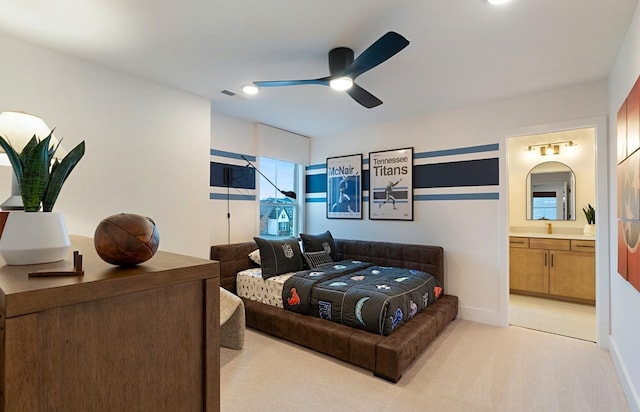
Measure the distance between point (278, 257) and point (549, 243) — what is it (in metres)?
3.78

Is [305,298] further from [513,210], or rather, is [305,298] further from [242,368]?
[513,210]

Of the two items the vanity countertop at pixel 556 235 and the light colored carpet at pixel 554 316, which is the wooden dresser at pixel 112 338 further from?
the vanity countertop at pixel 556 235

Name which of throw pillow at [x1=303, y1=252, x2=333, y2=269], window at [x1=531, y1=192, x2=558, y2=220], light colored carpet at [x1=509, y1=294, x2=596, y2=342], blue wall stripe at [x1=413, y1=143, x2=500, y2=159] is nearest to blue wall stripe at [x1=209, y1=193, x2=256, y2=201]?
throw pillow at [x1=303, y1=252, x2=333, y2=269]

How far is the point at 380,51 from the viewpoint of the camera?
75.4 inches

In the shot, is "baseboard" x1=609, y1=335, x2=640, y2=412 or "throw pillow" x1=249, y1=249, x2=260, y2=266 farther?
"throw pillow" x1=249, y1=249, x2=260, y2=266

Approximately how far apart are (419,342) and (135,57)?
332cm

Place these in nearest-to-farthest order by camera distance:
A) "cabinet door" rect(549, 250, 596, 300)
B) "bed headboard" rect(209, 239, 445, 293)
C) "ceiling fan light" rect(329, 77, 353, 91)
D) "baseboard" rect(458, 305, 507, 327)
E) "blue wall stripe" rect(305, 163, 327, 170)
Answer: "ceiling fan light" rect(329, 77, 353, 91) → "baseboard" rect(458, 305, 507, 327) → "bed headboard" rect(209, 239, 445, 293) → "cabinet door" rect(549, 250, 596, 300) → "blue wall stripe" rect(305, 163, 327, 170)

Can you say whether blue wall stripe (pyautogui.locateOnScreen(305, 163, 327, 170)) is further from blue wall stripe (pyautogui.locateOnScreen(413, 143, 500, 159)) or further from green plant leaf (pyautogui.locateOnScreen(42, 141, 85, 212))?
green plant leaf (pyautogui.locateOnScreen(42, 141, 85, 212))

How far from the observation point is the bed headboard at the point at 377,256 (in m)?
3.67

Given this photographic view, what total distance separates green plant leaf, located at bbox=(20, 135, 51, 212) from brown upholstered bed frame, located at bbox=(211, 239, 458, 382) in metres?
2.24

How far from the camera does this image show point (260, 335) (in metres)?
3.17

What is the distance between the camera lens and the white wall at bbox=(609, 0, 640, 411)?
197 centimetres

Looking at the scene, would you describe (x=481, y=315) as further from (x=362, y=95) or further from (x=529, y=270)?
(x=362, y=95)

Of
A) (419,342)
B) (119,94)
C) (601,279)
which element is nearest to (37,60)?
(119,94)
